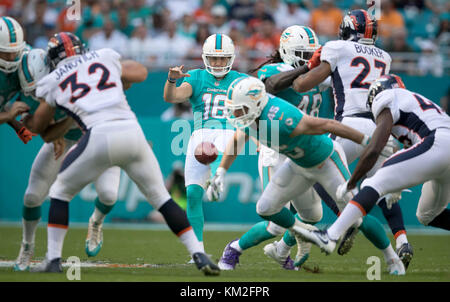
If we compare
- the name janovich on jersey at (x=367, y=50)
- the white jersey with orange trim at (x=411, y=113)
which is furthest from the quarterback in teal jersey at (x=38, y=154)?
the name janovich on jersey at (x=367, y=50)

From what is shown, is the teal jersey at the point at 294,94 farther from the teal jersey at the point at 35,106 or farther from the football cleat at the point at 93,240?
the football cleat at the point at 93,240

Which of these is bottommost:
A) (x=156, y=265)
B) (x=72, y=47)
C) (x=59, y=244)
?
(x=156, y=265)

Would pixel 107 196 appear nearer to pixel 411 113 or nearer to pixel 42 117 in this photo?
pixel 42 117

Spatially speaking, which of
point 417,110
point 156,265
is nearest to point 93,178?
point 156,265

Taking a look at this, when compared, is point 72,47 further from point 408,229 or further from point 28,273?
point 408,229

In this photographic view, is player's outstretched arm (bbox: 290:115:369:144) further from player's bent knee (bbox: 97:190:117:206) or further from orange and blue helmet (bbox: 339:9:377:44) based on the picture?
player's bent knee (bbox: 97:190:117:206)

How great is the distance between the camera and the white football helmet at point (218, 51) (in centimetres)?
724

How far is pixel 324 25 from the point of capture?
13219 mm

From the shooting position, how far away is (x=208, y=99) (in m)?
7.27

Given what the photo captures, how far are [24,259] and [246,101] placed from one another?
2.33 m

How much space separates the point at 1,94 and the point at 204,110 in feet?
6.61

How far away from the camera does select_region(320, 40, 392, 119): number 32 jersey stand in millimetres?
6805

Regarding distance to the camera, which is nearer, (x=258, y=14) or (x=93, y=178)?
(x=93, y=178)

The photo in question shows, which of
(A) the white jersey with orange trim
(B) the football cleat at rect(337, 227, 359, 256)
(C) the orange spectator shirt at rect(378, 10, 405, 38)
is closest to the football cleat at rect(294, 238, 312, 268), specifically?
(B) the football cleat at rect(337, 227, 359, 256)
